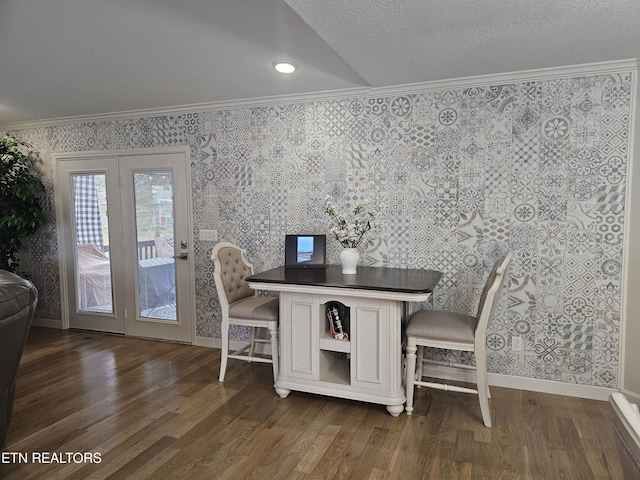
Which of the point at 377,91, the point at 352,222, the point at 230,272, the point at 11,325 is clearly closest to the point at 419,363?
the point at 352,222

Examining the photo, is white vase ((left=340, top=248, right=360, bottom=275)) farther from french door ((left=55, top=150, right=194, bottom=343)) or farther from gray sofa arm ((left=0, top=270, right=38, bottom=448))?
gray sofa arm ((left=0, top=270, right=38, bottom=448))

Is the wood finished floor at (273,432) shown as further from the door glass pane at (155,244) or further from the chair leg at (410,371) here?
the door glass pane at (155,244)

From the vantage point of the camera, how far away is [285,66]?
2.94 meters

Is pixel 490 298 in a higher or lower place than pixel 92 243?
lower

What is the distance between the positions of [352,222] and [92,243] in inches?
120

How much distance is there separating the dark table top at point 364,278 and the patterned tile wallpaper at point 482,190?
226 mm

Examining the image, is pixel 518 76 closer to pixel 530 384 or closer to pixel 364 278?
pixel 364 278

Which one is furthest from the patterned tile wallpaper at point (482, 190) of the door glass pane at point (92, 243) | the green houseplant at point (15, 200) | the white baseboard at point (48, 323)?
the white baseboard at point (48, 323)

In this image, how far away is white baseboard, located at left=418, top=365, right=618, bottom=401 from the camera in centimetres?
304

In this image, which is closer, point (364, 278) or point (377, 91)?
point (364, 278)

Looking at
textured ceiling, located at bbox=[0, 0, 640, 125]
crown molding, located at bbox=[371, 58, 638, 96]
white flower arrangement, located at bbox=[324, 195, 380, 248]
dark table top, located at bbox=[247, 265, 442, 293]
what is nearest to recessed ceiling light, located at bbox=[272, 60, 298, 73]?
textured ceiling, located at bbox=[0, 0, 640, 125]

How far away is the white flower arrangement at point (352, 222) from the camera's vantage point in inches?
128

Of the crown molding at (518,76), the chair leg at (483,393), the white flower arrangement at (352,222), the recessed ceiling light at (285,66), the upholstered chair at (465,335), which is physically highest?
the recessed ceiling light at (285,66)

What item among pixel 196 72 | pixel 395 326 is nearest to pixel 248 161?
pixel 196 72
